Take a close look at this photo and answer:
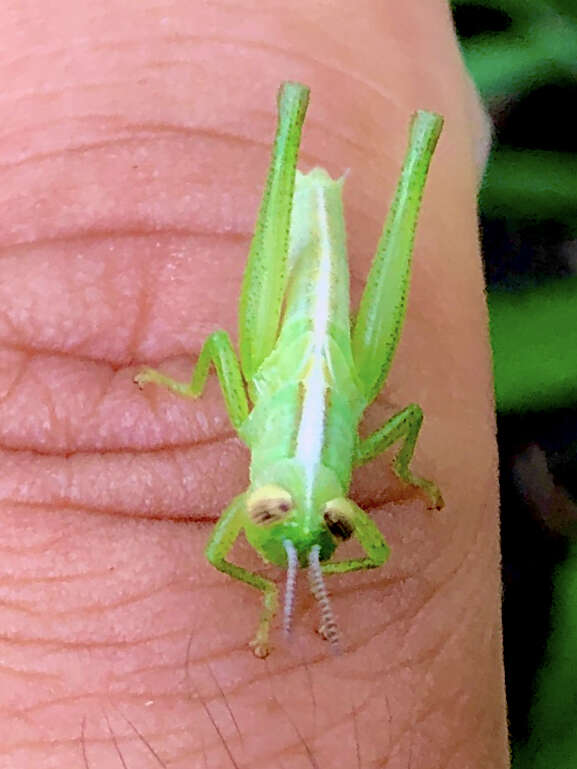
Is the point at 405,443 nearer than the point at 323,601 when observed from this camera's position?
No

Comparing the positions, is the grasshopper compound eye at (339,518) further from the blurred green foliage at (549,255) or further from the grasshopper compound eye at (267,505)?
the blurred green foliage at (549,255)

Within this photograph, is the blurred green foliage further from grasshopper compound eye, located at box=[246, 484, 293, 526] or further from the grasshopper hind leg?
grasshopper compound eye, located at box=[246, 484, 293, 526]

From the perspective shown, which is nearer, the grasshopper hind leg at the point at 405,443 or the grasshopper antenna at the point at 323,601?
the grasshopper antenna at the point at 323,601

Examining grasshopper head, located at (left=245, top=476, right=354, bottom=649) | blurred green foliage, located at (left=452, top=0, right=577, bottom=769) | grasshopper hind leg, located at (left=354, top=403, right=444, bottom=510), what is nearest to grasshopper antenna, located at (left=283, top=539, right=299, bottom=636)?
grasshopper head, located at (left=245, top=476, right=354, bottom=649)

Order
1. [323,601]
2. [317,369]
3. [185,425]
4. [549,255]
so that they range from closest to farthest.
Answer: [323,601]
[185,425]
[317,369]
[549,255]

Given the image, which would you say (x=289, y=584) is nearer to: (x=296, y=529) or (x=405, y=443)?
(x=296, y=529)

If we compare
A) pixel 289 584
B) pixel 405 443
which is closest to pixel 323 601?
pixel 289 584

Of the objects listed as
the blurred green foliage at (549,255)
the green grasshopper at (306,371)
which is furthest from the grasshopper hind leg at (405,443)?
the blurred green foliage at (549,255)

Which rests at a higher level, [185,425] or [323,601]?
[185,425]
